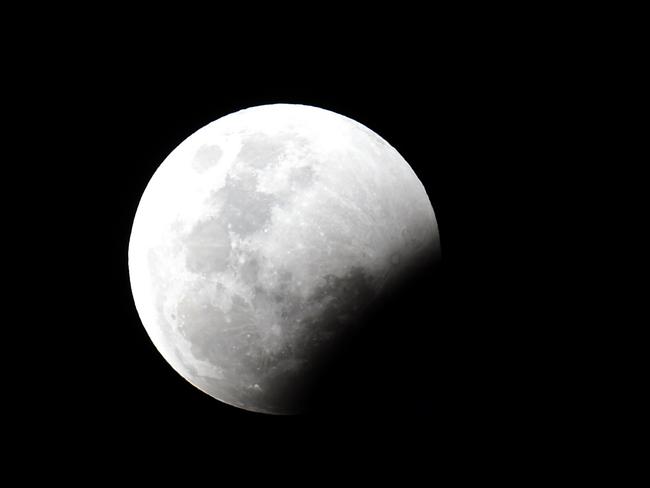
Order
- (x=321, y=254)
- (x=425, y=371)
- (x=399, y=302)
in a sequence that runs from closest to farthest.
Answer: (x=321, y=254), (x=399, y=302), (x=425, y=371)

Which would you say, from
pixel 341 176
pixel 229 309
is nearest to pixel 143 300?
pixel 229 309

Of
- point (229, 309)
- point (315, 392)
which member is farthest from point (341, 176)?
point (315, 392)

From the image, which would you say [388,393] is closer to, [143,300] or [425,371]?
→ [425,371]

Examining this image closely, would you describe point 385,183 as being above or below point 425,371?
above

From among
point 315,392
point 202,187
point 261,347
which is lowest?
point 315,392

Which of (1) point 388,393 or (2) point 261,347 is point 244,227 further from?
(1) point 388,393

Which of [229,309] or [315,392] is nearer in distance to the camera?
[229,309]

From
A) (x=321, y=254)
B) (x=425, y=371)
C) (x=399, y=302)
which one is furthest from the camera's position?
(x=425, y=371)
